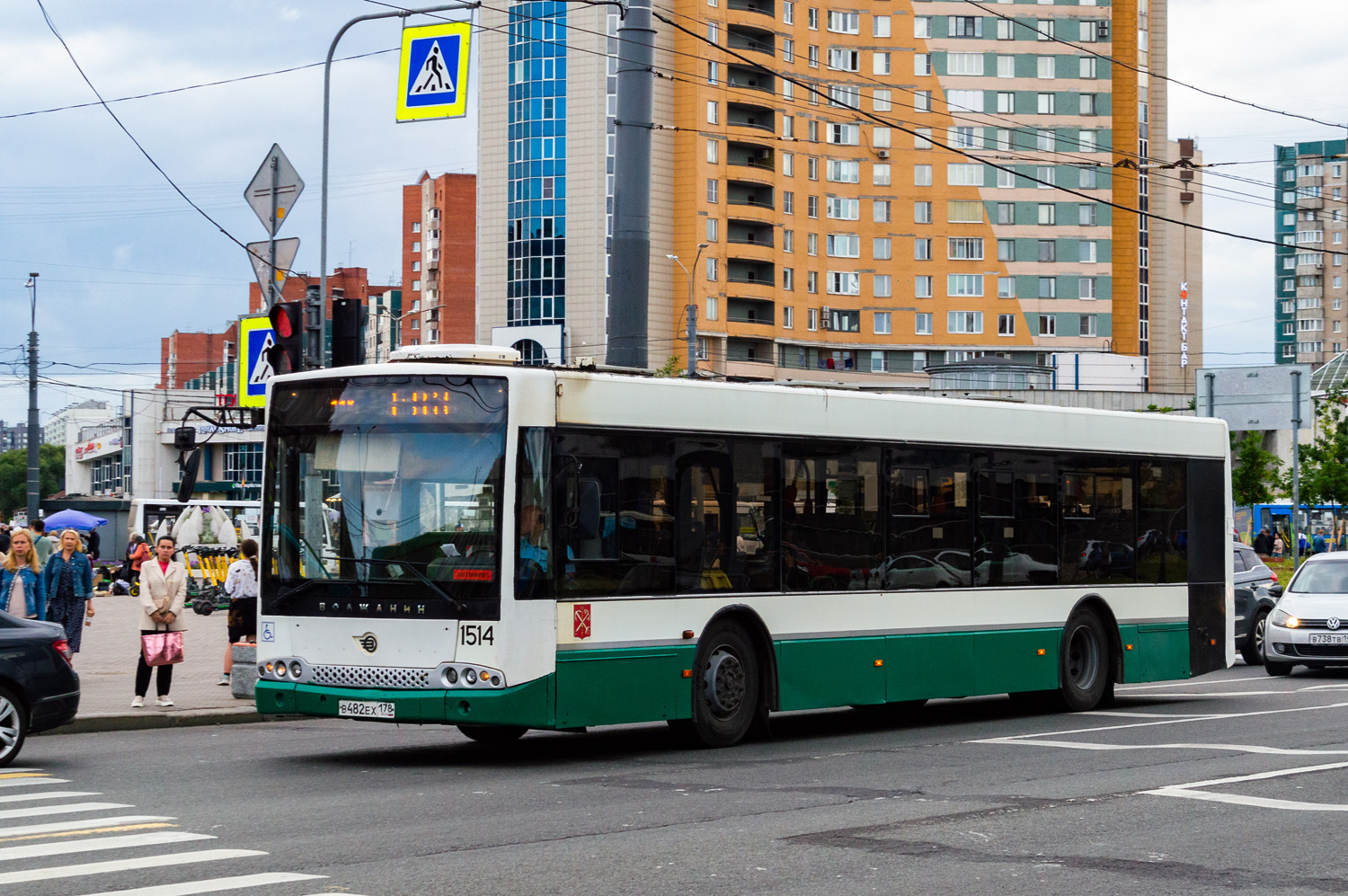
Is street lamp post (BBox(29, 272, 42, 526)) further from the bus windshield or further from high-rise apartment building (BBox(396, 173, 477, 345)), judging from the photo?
high-rise apartment building (BBox(396, 173, 477, 345))

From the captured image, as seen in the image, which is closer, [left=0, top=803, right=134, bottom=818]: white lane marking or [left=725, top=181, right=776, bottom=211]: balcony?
[left=0, top=803, right=134, bottom=818]: white lane marking

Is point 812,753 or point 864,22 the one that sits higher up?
point 864,22

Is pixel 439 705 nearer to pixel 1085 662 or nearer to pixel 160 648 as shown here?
A: pixel 160 648

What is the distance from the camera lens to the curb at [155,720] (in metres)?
15.2

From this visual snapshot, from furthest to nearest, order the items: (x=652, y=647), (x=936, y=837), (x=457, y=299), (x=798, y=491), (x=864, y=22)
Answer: (x=457, y=299) → (x=864, y=22) → (x=798, y=491) → (x=652, y=647) → (x=936, y=837)

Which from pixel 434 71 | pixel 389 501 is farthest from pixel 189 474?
pixel 389 501

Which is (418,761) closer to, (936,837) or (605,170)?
(936,837)

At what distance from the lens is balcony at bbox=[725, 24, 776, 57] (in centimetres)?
9019

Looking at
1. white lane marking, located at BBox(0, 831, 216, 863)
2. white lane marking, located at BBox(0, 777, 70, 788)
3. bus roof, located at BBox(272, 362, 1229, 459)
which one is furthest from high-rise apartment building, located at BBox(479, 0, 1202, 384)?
white lane marking, located at BBox(0, 831, 216, 863)

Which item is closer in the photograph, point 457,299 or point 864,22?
point 864,22

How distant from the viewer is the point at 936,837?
8.93 meters

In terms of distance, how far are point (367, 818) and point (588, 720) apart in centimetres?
289

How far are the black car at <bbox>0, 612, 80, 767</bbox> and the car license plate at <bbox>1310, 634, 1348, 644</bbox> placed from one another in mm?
16003

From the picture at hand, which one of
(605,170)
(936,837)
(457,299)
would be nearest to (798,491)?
(936,837)
